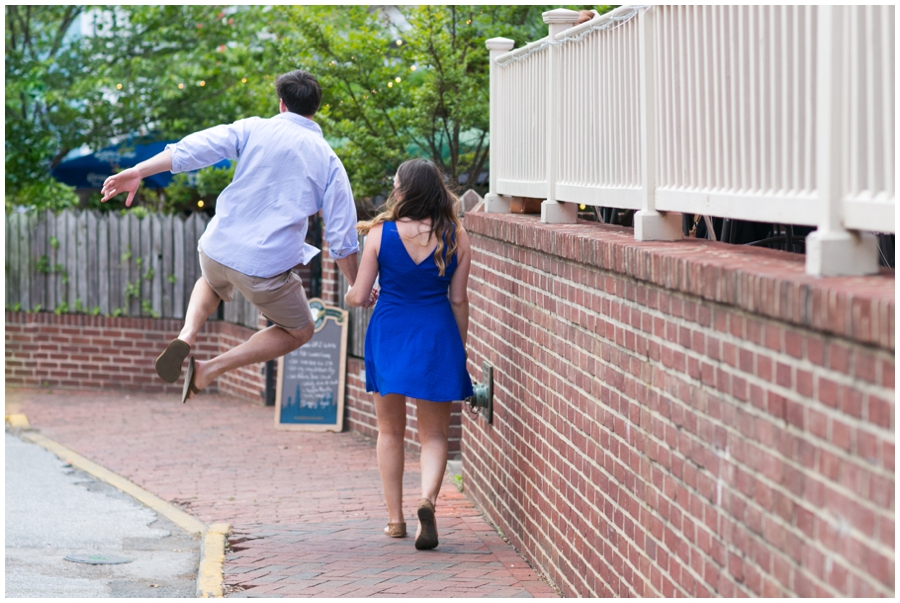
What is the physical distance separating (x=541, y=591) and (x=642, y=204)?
196 cm

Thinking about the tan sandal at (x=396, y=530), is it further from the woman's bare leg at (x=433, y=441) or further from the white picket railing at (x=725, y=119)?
the white picket railing at (x=725, y=119)

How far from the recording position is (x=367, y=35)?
410 inches

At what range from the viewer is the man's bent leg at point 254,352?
6.08 metres

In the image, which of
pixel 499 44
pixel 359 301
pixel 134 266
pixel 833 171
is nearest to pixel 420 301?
pixel 359 301

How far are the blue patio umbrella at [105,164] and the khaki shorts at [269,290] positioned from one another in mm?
9489

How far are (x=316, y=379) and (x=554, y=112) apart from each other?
5.55 metres

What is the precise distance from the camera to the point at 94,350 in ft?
43.7

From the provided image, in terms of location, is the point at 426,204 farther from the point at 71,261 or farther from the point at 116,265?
the point at 71,261

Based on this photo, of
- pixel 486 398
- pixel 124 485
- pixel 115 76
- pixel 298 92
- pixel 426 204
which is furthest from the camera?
pixel 115 76

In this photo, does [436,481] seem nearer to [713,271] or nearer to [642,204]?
[642,204]

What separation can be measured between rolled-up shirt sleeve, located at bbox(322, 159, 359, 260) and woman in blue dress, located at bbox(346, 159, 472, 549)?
0.14 meters

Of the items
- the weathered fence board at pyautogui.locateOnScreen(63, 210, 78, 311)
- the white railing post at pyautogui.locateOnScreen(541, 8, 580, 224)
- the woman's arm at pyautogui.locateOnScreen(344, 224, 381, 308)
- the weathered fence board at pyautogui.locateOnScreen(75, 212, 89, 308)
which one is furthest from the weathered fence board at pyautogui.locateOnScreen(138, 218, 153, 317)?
the white railing post at pyautogui.locateOnScreen(541, 8, 580, 224)

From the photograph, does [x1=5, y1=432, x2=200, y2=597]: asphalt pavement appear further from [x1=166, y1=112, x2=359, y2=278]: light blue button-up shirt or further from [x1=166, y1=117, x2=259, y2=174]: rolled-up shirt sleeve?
[x1=166, y1=117, x2=259, y2=174]: rolled-up shirt sleeve

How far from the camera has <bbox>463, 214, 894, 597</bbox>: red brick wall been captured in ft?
7.91
